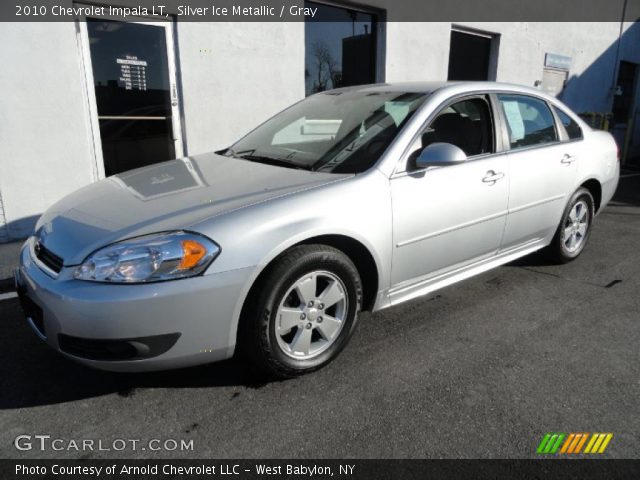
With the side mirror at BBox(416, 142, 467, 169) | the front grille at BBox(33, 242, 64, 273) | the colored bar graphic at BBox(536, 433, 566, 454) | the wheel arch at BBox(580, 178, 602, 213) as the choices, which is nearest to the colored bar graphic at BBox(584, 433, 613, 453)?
the colored bar graphic at BBox(536, 433, 566, 454)

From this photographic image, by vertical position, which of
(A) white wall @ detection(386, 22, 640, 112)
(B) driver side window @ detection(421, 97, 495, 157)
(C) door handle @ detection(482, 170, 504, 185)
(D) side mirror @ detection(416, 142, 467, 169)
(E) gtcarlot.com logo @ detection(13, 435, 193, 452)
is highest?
(A) white wall @ detection(386, 22, 640, 112)

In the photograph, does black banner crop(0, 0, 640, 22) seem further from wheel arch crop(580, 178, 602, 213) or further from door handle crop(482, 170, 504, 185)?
wheel arch crop(580, 178, 602, 213)

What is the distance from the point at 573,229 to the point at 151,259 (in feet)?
12.0

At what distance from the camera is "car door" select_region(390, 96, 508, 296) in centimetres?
277

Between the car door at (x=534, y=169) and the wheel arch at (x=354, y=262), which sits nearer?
the wheel arch at (x=354, y=262)

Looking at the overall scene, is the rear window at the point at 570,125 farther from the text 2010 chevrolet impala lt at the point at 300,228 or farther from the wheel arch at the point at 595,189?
the wheel arch at the point at 595,189

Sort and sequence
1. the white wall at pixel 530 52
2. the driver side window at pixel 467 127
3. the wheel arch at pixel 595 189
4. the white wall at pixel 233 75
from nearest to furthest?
1. the driver side window at pixel 467 127
2. the wheel arch at pixel 595 189
3. the white wall at pixel 233 75
4. the white wall at pixel 530 52

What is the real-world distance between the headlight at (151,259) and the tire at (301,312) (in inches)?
12.9

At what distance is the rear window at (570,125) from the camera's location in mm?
4035

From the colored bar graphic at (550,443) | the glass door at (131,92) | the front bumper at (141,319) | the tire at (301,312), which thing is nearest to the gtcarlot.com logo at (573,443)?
the colored bar graphic at (550,443)

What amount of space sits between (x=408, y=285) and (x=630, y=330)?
1484 mm
